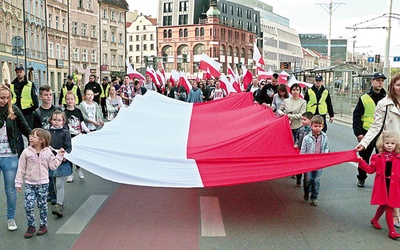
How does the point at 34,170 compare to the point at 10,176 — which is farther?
the point at 10,176

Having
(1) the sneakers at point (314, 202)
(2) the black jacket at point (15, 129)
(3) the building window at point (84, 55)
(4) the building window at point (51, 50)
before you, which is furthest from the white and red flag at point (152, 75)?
(3) the building window at point (84, 55)

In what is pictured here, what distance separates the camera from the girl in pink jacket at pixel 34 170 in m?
5.52

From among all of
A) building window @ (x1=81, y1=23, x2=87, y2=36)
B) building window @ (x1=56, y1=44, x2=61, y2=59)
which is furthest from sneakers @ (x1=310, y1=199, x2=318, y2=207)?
building window @ (x1=81, y1=23, x2=87, y2=36)

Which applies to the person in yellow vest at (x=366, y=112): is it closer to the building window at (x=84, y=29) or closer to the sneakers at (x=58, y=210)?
the sneakers at (x=58, y=210)

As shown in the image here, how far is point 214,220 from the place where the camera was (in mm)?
6344

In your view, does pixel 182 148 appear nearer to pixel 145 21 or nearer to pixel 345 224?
pixel 345 224

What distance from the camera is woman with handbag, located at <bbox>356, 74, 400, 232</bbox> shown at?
633cm

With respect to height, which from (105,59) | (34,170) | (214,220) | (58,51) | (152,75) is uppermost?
(58,51)

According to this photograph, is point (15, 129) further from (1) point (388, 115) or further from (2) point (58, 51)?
(2) point (58, 51)

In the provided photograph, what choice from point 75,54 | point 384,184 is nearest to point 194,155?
point 384,184

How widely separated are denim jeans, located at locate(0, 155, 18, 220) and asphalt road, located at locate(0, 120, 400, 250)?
0.29 metres

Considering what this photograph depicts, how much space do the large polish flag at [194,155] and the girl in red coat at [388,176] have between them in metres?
0.40

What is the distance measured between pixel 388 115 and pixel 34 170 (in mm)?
4569

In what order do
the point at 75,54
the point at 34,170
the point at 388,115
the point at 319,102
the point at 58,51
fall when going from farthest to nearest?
the point at 75,54
the point at 58,51
the point at 319,102
the point at 388,115
the point at 34,170
